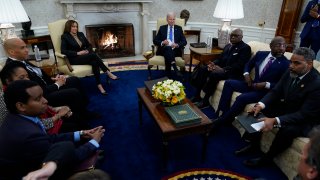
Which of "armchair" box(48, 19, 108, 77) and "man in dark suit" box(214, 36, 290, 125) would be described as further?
"armchair" box(48, 19, 108, 77)

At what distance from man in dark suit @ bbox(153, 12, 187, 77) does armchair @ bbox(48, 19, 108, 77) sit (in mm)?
1321

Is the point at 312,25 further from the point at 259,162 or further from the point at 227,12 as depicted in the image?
the point at 259,162

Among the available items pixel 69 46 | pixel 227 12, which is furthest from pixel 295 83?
pixel 69 46

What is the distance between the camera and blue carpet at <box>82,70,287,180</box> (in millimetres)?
2205

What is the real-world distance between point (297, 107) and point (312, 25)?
2.35m

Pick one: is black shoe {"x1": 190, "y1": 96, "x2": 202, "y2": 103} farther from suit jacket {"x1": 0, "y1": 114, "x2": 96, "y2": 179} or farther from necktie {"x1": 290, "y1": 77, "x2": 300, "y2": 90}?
suit jacket {"x1": 0, "y1": 114, "x2": 96, "y2": 179}

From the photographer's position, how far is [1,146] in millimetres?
1239

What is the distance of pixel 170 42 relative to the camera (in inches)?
169

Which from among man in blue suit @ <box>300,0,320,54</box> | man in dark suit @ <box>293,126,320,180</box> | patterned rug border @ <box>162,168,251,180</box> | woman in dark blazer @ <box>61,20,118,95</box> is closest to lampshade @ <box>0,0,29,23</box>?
woman in dark blazer @ <box>61,20,118,95</box>

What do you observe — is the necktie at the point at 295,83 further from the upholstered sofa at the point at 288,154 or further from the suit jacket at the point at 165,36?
the suit jacket at the point at 165,36

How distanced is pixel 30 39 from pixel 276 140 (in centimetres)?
435

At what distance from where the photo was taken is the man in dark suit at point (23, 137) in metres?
1.24

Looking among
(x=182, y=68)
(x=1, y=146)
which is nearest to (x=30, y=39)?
(x=182, y=68)

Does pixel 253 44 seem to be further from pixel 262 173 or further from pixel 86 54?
pixel 86 54
